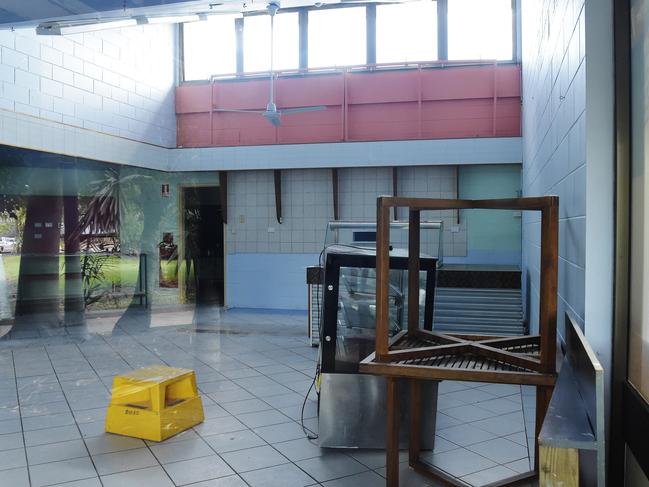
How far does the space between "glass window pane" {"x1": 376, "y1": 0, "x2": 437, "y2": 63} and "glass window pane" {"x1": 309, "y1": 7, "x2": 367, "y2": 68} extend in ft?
0.91

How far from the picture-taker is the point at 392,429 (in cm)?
257

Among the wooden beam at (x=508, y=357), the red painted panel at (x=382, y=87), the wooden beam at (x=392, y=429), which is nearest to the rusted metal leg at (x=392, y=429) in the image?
the wooden beam at (x=392, y=429)

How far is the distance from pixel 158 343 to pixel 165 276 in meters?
2.89

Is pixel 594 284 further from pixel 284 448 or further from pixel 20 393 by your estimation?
pixel 20 393

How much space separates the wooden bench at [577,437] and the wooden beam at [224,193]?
821cm

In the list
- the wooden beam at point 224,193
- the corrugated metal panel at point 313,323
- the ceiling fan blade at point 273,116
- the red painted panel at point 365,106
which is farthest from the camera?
the wooden beam at point 224,193

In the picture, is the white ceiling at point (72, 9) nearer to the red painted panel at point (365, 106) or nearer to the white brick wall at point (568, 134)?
the red painted panel at point (365, 106)

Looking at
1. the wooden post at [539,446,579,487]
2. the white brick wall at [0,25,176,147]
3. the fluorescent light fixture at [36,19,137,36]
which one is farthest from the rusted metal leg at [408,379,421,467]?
the white brick wall at [0,25,176,147]

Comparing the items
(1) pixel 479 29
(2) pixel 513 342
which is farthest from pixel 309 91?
(2) pixel 513 342

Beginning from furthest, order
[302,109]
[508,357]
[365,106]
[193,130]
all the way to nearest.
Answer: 1. [193,130]
2. [365,106]
3. [302,109]
4. [508,357]

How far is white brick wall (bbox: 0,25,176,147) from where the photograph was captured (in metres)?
6.17

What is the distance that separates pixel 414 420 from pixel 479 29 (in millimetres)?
6660

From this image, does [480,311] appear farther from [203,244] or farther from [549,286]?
[203,244]

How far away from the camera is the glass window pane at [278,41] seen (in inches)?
348
